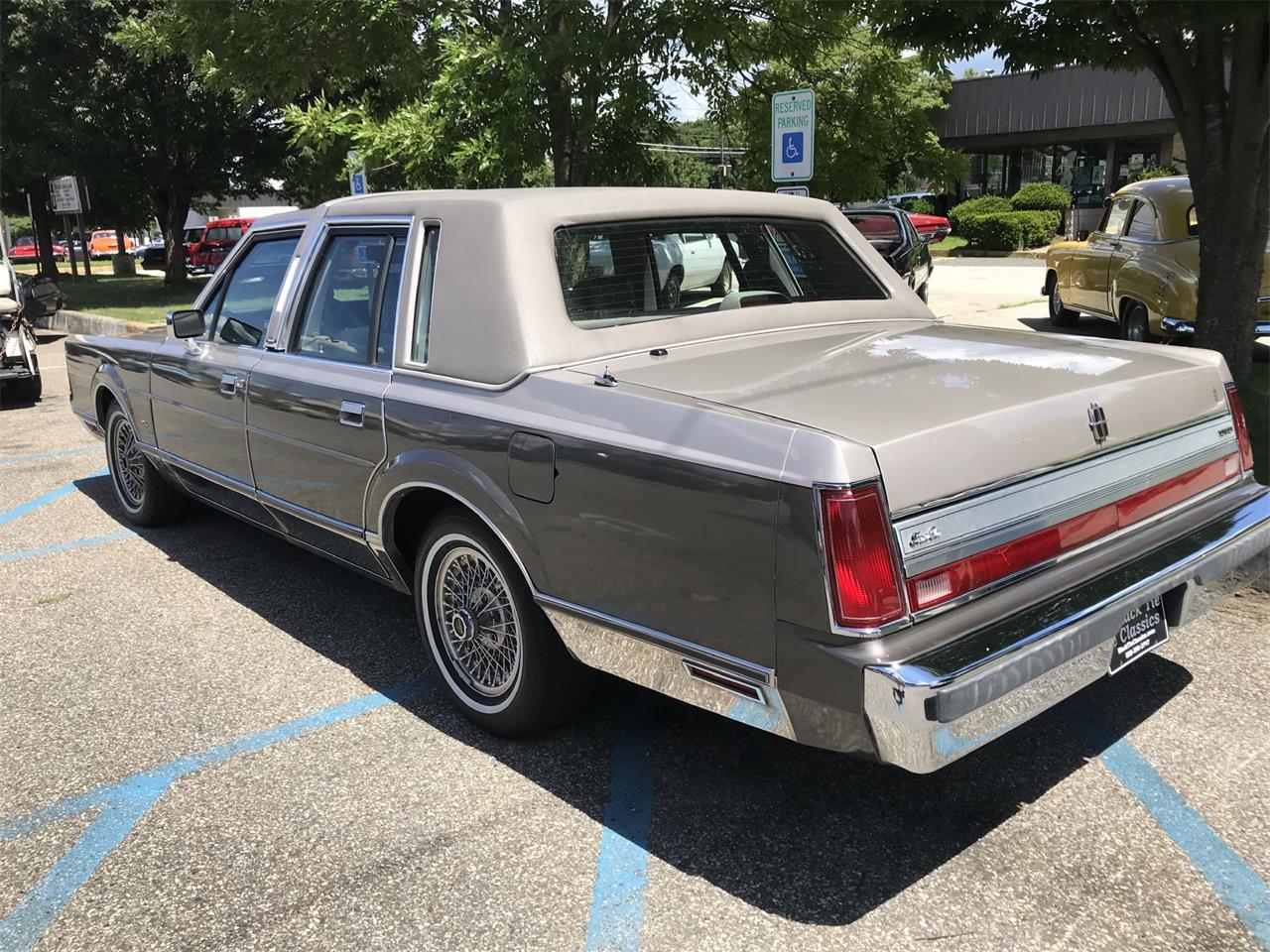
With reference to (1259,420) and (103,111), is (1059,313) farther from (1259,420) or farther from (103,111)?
(103,111)

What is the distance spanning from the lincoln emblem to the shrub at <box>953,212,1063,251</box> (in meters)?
29.1

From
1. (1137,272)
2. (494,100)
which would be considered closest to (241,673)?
(494,100)

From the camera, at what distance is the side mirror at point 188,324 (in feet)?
16.1

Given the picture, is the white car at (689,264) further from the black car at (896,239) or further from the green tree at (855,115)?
the black car at (896,239)

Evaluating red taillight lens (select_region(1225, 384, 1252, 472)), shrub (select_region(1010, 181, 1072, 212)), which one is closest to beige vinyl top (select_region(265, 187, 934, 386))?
red taillight lens (select_region(1225, 384, 1252, 472))

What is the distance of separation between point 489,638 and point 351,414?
99 centimetres

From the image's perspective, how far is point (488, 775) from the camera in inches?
136

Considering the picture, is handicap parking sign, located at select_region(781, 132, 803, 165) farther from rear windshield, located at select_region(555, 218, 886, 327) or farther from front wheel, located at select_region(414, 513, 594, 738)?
front wheel, located at select_region(414, 513, 594, 738)

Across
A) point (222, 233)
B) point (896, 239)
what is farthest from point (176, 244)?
point (896, 239)

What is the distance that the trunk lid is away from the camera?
104 inches

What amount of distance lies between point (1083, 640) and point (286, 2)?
9.91 metres

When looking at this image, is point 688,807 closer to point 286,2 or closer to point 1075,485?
point 1075,485

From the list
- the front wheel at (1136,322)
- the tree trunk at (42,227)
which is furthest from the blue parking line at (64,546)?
the tree trunk at (42,227)

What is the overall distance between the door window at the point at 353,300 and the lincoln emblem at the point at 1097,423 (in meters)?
2.36
